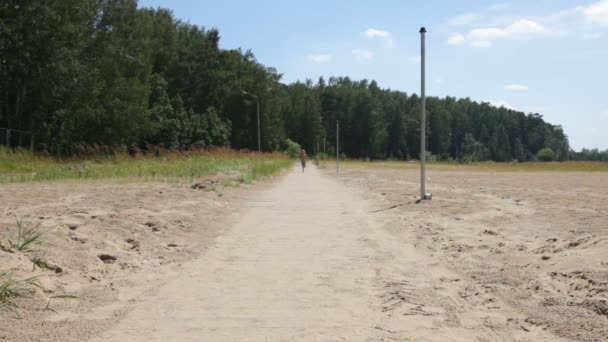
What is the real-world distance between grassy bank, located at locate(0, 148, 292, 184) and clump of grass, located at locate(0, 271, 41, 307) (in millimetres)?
15905

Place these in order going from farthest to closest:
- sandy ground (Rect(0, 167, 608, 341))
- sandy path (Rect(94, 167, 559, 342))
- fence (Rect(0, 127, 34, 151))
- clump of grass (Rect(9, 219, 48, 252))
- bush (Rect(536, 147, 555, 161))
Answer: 1. bush (Rect(536, 147, 555, 161))
2. fence (Rect(0, 127, 34, 151))
3. clump of grass (Rect(9, 219, 48, 252))
4. sandy ground (Rect(0, 167, 608, 341))
5. sandy path (Rect(94, 167, 559, 342))

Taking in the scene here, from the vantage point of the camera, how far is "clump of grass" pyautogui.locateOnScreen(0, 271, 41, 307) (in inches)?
205

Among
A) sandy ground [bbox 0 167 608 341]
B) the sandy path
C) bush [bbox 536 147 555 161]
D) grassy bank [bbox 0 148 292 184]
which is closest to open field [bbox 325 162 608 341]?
sandy ground [bbox 0 167 608 341]

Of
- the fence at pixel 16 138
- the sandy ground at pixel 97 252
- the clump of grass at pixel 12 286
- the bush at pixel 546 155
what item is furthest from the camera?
the bush at pixel 546 155

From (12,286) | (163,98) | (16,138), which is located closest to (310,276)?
(12,286)

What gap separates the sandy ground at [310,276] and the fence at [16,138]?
23354mm

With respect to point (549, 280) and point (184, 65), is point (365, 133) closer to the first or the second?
point (184, 65)

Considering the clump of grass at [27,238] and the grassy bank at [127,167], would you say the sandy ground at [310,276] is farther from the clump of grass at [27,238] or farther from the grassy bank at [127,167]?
the grassy bank at [127,167]

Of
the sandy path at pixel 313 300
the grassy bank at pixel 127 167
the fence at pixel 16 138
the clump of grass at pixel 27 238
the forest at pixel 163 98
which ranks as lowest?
the sandy path at pixel 313 300

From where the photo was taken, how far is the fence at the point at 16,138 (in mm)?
33125

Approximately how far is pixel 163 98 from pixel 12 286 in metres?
67.9

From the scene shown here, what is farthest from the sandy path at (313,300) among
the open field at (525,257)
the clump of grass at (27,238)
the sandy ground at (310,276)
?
the clump of grass at (27,238)

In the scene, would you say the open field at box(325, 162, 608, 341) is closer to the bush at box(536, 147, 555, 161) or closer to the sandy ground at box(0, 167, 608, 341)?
the sandy ground at box(0, 167, 608, 341)

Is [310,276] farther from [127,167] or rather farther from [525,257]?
[127,167]
